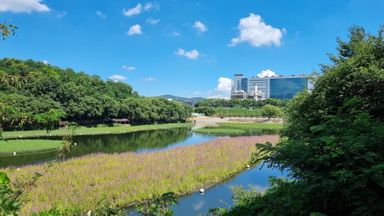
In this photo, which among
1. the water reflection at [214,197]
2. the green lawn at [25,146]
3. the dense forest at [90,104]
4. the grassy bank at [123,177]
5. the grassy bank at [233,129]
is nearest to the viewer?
the grassy bank at [123,177]

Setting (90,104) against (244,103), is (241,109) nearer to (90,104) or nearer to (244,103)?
(244,103)

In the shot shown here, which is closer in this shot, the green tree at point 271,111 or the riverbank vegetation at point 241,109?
the green tree at point 271,111

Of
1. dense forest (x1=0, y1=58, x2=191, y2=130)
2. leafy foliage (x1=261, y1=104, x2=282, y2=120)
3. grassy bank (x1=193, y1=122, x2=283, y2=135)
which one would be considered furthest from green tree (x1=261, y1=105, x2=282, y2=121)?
grassy bank (x1=193, y1=122, x2=283, y2=135)

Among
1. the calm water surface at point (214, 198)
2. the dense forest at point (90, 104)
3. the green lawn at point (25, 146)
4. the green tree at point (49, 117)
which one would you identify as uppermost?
the dense forest at point (90, 104)

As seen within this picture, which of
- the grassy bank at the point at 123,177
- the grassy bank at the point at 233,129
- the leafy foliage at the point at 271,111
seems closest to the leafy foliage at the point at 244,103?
the leafy foliage at the point at 271,111

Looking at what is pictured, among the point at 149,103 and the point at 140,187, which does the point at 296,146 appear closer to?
the point at 140,187

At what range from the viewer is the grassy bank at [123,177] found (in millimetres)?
14727

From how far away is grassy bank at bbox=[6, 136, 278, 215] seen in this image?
48.3 feet

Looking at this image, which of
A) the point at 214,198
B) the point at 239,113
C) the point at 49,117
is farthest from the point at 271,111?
the point at 49,117

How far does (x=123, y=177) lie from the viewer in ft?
62.4

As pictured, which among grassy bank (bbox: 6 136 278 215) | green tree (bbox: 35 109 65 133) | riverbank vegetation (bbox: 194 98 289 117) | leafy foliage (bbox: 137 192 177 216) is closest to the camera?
green tree (bbox: 35 109 65 133)

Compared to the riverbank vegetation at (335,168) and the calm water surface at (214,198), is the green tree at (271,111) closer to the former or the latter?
the calm water surface at (214,198)

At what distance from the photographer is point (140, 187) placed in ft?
54.8

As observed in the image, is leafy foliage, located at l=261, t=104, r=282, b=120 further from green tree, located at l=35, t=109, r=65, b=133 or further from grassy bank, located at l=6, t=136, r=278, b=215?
green tree, located at l=35, t=109, r=65, b=133
